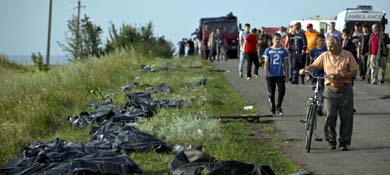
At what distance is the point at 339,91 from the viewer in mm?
12117

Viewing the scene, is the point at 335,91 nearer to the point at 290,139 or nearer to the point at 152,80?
the point at 290,139

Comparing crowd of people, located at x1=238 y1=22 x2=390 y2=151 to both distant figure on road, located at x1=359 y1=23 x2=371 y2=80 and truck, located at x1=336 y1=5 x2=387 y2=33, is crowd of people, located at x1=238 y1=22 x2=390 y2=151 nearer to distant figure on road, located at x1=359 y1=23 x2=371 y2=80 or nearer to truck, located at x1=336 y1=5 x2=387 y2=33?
distant figure on road, located at x1=359 y1=23 x2=371 y2=80

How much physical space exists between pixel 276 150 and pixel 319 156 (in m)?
0.77

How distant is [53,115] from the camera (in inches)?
669

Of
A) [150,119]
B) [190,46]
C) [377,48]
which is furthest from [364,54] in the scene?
[190,46]

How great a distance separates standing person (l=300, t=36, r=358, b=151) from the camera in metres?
12.0

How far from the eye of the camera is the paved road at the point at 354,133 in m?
10.7

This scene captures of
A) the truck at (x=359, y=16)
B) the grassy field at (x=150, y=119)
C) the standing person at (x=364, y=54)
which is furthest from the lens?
the truck at (x=359, y=16)

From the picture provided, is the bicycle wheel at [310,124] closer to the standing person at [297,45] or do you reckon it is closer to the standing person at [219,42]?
the standing person at [297,45]

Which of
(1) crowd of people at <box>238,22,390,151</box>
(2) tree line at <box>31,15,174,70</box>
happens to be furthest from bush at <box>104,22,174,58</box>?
(1) crowd of people at <box>238,22,390,151</box>

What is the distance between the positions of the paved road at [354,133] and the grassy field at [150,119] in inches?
12.8

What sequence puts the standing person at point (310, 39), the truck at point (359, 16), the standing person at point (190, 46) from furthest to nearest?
the standing person at point (190, 46)
the truck at point (359, 16)
the standing person at point (310, 39)

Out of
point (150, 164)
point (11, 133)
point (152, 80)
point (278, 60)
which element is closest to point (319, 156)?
point (150, 164)

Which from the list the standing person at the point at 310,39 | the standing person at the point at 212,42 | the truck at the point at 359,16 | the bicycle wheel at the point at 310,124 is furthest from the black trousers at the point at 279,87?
the standing person at the point at 212,42
